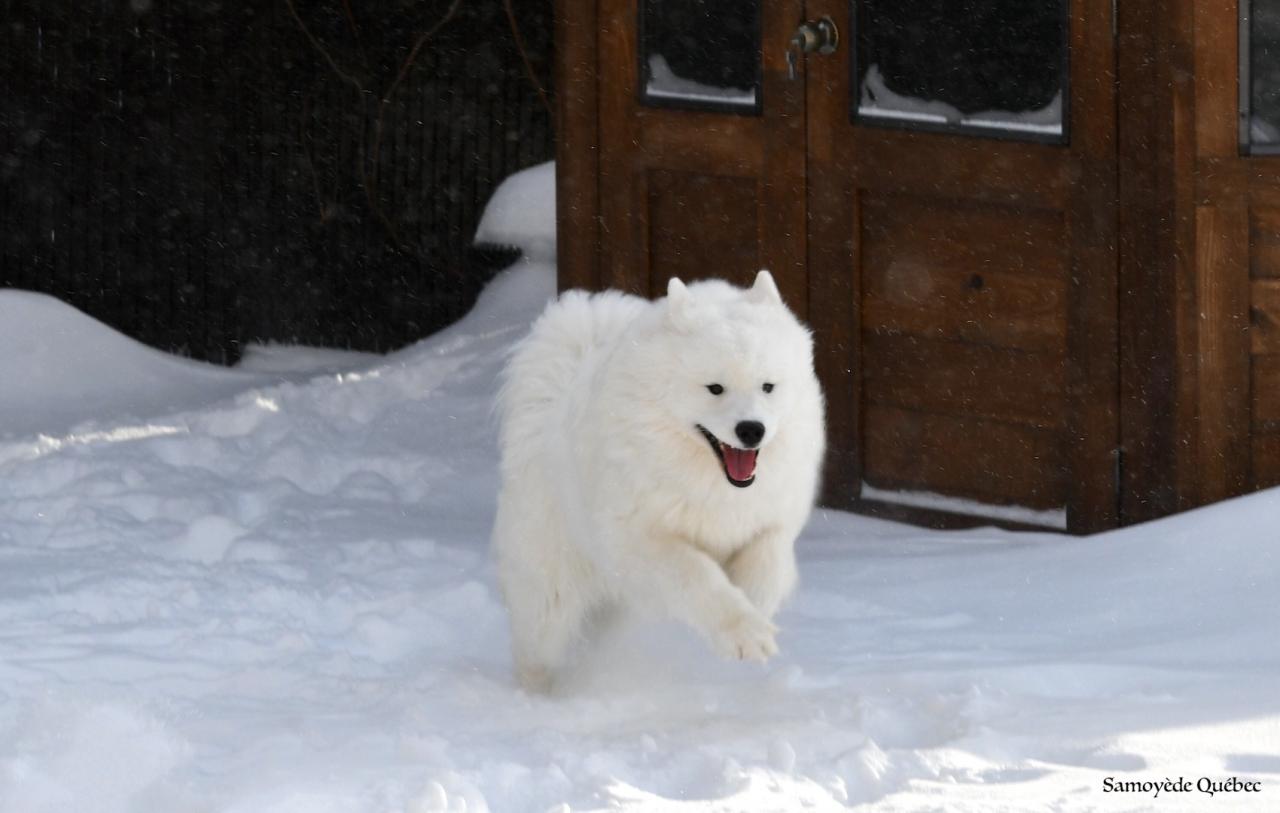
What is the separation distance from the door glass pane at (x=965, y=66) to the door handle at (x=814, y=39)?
83mm

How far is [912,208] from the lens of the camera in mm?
6207

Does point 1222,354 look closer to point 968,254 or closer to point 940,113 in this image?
point 968,254

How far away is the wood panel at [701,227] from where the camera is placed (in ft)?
21.9

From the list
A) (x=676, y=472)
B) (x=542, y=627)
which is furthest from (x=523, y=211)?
(x=676, y=472)

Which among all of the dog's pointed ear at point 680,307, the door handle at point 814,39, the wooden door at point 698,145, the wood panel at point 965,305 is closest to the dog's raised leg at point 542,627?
the dog's pointed ear at point 680,307

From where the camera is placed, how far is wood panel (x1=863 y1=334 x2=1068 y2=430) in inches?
235

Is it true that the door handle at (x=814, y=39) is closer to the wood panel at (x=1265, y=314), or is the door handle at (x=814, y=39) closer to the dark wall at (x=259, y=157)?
the wood panel at (x=1265, y=314)

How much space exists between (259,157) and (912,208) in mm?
4231

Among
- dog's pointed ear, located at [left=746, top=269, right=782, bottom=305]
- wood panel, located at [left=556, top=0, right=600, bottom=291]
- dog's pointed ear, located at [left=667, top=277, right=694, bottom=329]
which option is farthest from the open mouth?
wood panel, located at [left=556, top=0, right=600, bottom=291]

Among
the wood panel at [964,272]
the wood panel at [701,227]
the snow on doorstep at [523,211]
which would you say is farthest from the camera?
the snow on doorstep at [523,211]

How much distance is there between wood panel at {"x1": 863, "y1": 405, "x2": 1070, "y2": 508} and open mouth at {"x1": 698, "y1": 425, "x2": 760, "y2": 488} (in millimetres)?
1995

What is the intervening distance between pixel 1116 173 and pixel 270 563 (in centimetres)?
287

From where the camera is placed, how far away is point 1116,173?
568 cm

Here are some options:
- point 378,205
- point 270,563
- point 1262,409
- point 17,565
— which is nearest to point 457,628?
point 270,563
